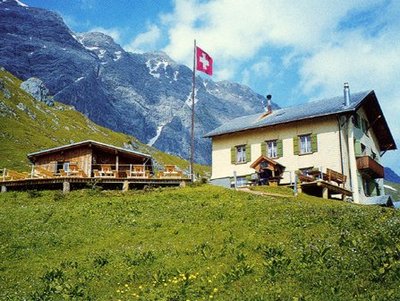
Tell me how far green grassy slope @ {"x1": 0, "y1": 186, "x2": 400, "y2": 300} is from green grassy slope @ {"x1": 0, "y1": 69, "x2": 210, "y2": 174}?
61077 mm

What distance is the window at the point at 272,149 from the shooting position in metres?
48.1

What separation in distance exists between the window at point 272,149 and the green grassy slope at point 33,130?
49.4m

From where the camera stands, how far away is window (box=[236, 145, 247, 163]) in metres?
50.3

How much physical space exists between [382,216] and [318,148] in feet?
80.1

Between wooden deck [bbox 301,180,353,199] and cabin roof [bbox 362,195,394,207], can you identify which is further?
cabin roof [bbox 362,195,394,207]

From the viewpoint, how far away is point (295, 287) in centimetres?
1338

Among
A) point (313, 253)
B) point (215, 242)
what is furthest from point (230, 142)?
point (313, 253)

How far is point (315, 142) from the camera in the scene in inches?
1789

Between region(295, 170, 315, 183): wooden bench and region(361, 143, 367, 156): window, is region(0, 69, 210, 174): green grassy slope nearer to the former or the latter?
region(295, 170, 315, 183): wooden bench

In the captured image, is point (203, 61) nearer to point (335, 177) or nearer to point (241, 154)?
point (241, 154)

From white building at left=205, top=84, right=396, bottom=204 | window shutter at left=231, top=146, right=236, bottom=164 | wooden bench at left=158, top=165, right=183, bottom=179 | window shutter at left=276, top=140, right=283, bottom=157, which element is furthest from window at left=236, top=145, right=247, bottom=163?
wooden bench at left=158, top=165, right=183, bottom=179

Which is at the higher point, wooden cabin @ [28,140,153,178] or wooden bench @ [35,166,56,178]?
wooden cabin @ [28,140,153,178]

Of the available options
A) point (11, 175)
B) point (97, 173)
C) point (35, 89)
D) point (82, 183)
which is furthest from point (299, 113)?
point (35, 89)

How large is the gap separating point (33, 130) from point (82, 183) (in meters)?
83.7
